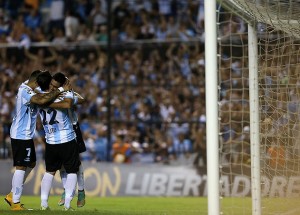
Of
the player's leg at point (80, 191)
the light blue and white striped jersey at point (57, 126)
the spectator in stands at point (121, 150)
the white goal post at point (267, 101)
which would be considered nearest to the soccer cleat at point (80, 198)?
the player's leg at point (80, 191)

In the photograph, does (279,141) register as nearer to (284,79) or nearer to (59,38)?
(284,79)

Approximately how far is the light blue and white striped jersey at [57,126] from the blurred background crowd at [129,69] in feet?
27.2

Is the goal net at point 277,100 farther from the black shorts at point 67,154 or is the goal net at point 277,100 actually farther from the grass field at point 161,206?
the black shorts at point 67,154

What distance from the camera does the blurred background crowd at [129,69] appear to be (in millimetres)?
23078

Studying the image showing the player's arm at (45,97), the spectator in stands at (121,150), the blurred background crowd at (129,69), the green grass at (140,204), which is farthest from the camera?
the spectator in stands at (121,150)

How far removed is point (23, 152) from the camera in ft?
44.2

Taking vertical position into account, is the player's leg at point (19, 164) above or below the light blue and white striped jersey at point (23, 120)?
below

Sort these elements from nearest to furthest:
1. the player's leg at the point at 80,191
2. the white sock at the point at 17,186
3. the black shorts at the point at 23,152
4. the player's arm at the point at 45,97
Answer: the player's arm at the point at 45,97 → the white sock at the point at 17,186 → the black shorts at the point at 23,152 → the player's leg at the point at 80,191

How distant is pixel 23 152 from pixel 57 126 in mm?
710

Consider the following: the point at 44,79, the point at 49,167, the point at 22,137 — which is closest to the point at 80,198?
the point at 49,167

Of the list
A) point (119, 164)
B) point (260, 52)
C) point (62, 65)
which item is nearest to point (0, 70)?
point (62, 65)

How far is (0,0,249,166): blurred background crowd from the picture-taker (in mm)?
23078

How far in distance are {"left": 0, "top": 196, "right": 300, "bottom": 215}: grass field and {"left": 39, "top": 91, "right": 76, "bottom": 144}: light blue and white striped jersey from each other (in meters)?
1.06

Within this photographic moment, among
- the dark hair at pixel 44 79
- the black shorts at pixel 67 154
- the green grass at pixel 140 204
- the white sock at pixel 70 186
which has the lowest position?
the green grass at pixel 140 204
